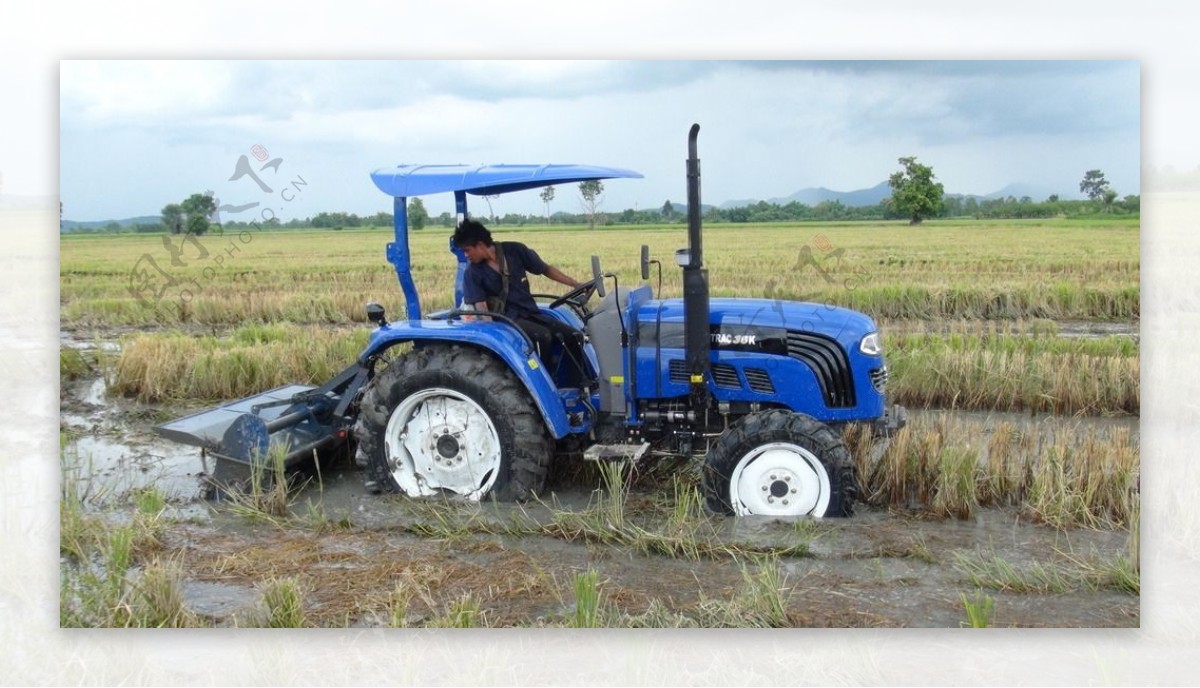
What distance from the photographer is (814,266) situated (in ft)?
53.8

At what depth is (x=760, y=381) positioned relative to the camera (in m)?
5.74

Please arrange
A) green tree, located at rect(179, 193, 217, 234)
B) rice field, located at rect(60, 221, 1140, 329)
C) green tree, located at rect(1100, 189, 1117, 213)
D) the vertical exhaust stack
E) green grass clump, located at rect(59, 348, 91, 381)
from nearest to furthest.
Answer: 1. the vertical exhaust stack
2. green tree, located at rect(1100, 189, 1117, 213)
3. green tree, located at rect(179, 193, 217, 234)
4. green grass clump, located at rect(59, 348, 91, 381)
5. rice field, located at rect(60, 221, 1140, 329)

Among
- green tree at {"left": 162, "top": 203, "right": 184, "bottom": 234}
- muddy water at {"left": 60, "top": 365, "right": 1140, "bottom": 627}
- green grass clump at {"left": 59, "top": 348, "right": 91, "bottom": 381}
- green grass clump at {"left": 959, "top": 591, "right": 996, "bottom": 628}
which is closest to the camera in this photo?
green grass clump at {"left": 959, "top": 591, "right": 996, "bottom": 628}

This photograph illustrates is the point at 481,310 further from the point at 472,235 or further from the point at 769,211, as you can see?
the point at 769,211

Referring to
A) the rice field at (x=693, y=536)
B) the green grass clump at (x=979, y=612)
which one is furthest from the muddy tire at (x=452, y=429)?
the green grass clump at (x=979, y=612)

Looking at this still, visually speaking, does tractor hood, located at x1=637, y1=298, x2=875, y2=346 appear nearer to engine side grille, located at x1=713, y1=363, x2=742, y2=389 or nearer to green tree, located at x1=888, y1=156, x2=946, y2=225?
engine side grille, located at x1=713, y1=363, x2=742, y2=389

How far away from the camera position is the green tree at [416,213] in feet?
18.8

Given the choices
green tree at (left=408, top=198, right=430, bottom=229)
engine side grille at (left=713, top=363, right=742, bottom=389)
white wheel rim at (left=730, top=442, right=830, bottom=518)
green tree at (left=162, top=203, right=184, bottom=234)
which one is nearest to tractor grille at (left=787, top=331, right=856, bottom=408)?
engine side grille at (left=713, top=363, right=742, bottom=389)

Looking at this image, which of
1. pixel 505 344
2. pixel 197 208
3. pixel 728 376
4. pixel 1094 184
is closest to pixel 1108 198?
pixel 1094 184

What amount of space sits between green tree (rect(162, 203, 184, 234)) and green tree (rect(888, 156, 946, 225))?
538 centimetres

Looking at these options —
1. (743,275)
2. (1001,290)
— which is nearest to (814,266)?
(743,275)

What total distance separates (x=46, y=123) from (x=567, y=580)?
130 inches

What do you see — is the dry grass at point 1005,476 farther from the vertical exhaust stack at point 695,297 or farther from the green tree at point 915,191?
the green tree at point 915,191

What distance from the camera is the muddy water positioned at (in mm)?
4484
